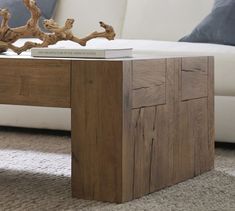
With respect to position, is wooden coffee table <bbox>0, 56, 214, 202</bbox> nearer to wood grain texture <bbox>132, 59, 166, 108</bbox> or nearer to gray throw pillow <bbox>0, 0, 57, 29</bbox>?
wood grain texture <bbox>132, 59, 166, 108</bbox>

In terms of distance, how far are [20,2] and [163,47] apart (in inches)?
42.8

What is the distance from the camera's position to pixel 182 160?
1941mm

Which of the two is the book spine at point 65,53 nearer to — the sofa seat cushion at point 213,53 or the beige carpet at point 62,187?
the beige carpet at point 62,187

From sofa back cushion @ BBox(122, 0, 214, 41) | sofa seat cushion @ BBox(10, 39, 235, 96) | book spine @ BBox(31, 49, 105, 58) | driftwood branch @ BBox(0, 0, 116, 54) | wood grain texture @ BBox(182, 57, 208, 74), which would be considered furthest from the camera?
sofa back cushion @ BBox(122, 0, 214, 41)

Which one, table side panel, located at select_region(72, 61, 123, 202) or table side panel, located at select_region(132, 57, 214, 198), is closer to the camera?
table side panel, located at select_region(72, 61, 123, 202)

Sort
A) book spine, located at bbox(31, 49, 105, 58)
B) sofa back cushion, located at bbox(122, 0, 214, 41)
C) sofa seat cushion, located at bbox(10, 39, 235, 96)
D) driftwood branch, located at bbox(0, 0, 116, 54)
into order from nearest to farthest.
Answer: book spine, located at bbox(31, 49, 105, 58), driftwood branch, located at bbox(0, 0, 116, 54), sofa seat cushion, located at bbox(10, 39, 235, 96), sofa back cushion, located at bbox(122, 0, 214, 41)

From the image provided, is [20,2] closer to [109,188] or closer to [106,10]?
[106,10]

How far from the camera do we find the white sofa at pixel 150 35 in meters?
2.45

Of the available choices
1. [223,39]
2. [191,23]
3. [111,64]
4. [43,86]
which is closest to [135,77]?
[111,64]

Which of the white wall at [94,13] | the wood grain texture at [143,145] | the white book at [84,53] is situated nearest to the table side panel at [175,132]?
the wood grain texture at [143,145]

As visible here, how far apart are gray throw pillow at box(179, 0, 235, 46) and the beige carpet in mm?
520

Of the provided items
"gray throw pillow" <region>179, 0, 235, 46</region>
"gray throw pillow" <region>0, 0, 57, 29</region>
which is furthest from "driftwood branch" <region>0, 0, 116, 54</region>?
"gray throw pillow" <region>0, 0, 57, 29</region>

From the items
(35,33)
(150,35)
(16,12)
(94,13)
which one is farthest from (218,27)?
(16,12)

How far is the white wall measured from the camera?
3.41m
